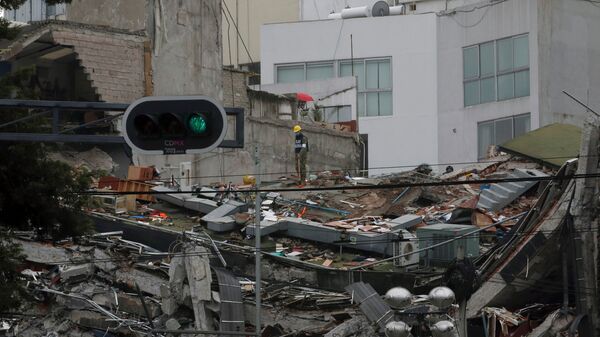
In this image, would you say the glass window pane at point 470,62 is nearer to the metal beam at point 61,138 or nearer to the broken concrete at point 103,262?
the broken concrete at point 103,262

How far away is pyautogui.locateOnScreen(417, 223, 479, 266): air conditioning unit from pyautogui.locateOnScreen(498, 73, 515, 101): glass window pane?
24020 mm

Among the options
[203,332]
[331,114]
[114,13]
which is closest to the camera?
[203,332]

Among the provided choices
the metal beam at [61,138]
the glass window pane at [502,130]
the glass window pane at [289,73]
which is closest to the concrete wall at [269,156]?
the glass window pane at [502,130]

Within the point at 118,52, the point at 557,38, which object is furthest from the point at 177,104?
the point at 557,38

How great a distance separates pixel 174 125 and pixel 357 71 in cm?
4472

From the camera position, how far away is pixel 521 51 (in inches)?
2105

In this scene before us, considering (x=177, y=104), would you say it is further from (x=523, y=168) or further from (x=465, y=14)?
(x=465, y=14)

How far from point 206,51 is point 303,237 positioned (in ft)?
38.9

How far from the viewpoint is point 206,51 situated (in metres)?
42.7

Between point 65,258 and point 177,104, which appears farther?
point 65,258

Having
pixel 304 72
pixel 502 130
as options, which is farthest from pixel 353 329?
pixel 304 72

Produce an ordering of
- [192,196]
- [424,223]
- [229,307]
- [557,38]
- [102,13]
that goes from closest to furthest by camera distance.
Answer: [229,307], [424,223], [192,196], [102,13], [557,38]

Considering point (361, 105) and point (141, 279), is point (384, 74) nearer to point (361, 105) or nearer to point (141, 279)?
point (361, 105)

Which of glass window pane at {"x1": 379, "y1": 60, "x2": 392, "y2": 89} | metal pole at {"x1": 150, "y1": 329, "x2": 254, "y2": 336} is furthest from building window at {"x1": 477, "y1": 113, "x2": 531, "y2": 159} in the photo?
metal pole at {"x1": 150, "y1": 329, "x2": 254, "y2": 336}
